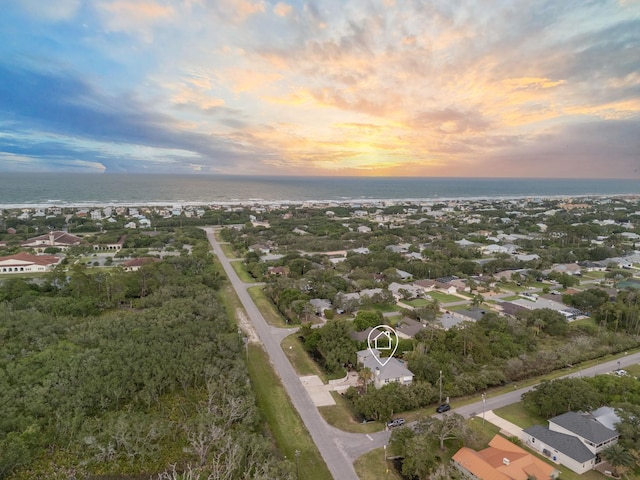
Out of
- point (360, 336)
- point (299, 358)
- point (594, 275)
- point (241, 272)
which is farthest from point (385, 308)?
point (594, 275)

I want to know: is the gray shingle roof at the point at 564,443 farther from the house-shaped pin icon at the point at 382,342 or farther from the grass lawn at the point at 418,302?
the grass lawn at the point at 418,302

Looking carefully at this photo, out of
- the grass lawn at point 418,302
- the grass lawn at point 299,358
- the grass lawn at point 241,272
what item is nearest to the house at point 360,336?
the grass lawn at point 299,358

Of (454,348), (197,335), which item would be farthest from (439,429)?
(197,335)

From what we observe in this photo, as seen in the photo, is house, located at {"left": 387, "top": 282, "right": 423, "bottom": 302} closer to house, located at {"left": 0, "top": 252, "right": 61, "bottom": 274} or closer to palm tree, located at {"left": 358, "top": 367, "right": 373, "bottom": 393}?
palm tree, located at {"left": 358, "top": 367, "right": 373, "bottom": 393}

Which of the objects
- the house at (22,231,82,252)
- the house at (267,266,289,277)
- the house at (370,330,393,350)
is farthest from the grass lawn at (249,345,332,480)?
the house at (22,231,82,252)

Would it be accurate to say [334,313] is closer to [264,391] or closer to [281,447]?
[264,391]

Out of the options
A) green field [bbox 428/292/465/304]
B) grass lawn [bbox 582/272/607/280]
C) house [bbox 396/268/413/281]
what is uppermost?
house [bbox 396/268/413/281]
